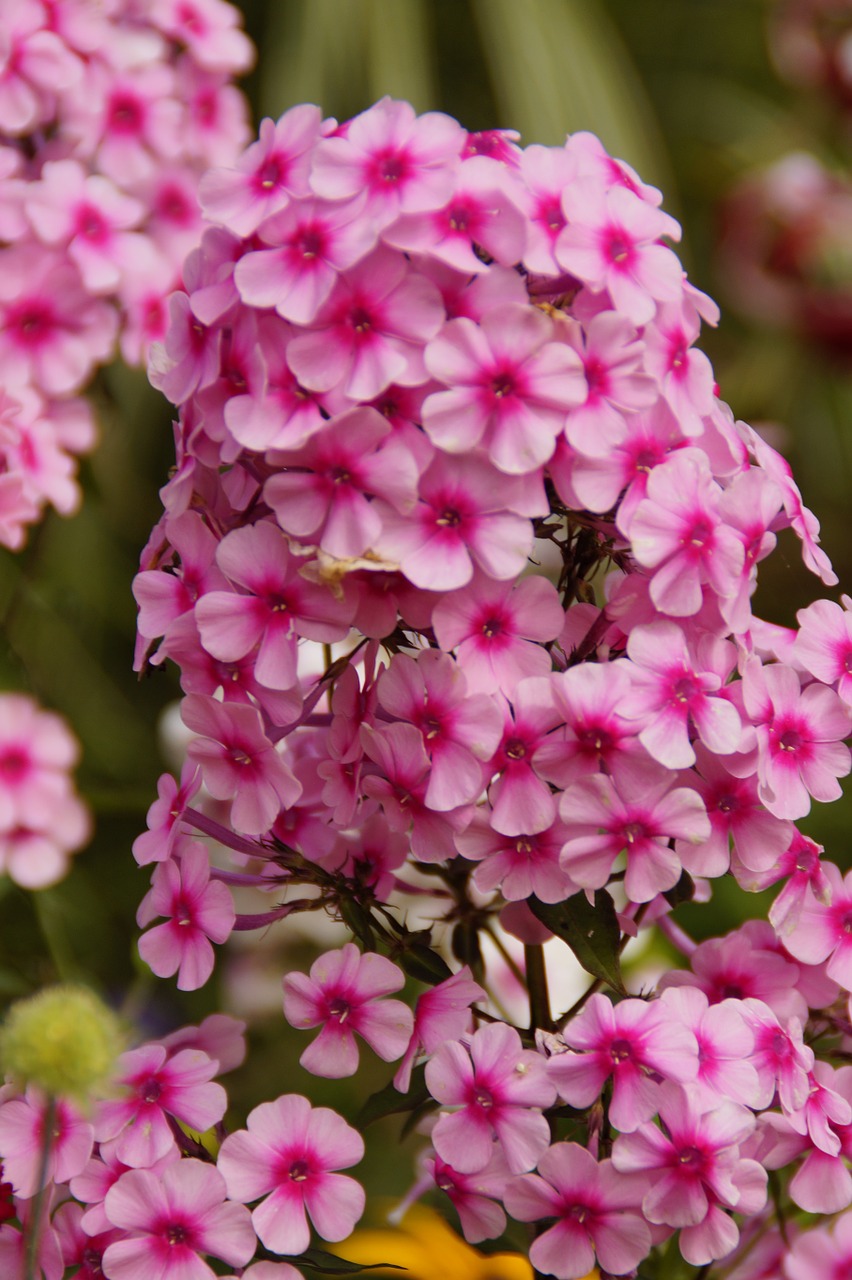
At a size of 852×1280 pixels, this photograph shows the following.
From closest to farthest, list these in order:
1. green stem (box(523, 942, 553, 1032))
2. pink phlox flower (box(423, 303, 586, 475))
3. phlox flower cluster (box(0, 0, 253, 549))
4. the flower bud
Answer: the flower bud < pink phlox flower (box(423, 303, 586, 475)) < green stem (box(523, 942, 553, 1032)) < phlox flower cluster (box(0, 0, 253, 549))

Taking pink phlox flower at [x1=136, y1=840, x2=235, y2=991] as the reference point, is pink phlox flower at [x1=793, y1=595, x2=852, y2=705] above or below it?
above

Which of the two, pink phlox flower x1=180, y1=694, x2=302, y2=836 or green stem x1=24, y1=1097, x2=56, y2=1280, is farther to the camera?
pink phlox flower x1=180, y1=694, x2=302, y2=836

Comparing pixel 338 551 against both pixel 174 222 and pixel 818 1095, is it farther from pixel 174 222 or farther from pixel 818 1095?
pixel 174 222

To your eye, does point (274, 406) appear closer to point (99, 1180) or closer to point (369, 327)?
point (369, 327)

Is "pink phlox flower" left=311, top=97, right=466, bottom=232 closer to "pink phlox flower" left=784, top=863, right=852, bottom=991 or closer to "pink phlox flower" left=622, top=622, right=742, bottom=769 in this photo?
"pink phlox flower" left=622, top=622, right=742, bottom=769

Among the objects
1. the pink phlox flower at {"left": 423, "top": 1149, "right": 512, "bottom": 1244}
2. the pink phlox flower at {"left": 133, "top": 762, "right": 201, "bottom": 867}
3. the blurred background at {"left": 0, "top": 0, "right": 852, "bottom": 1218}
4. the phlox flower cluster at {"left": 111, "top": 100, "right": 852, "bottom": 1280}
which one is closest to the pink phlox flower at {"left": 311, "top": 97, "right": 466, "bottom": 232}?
the phlox flower cluster at {"left": 111, "top": 100, "right": 852, "bottom": 1280}

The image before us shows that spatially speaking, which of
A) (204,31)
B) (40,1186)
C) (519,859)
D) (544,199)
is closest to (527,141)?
(204,31)
